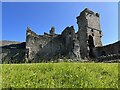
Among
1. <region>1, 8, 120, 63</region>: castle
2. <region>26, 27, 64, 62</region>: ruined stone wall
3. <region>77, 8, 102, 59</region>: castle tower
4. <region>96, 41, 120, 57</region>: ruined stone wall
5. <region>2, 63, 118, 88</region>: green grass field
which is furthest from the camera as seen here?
<region>26, 27, 64, 62</region>: ruined stone wall

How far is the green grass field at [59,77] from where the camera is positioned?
27.7 ft

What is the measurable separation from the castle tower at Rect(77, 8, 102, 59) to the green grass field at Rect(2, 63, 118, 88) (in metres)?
31.7

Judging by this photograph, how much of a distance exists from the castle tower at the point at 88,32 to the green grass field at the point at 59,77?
104 ft

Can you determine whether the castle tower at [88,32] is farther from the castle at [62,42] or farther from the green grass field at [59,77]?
the green grass field at [59,77]

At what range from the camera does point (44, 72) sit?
1005 centimetres

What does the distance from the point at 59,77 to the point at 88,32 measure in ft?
118

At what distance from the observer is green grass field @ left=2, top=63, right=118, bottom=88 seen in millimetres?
8453

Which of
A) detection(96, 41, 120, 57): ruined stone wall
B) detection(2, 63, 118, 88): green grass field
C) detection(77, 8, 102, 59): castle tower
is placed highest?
detection(77, 8, 102, 59): castle tower

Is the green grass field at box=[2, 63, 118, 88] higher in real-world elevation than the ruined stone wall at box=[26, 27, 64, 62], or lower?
lower

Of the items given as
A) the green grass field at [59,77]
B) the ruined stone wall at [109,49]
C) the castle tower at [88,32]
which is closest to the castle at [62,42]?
the castle tower at [88,32]

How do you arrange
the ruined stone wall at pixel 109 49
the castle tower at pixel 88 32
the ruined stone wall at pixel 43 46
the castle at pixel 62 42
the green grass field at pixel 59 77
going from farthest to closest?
the ruined stone wall at pixel 43 46, the castle at pixel 62 42, the castle tower at pixel 88 32, the ruined stone wall at pixel 109 49, the green grass field at pixel 59 77

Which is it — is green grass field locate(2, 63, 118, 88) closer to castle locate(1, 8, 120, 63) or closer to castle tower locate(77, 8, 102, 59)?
castle tower locate(77, 8, 102, 59)

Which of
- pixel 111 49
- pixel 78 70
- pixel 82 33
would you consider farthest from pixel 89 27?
pixel 78 70

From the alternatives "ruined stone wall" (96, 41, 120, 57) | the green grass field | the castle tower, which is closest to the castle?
the castle tower
